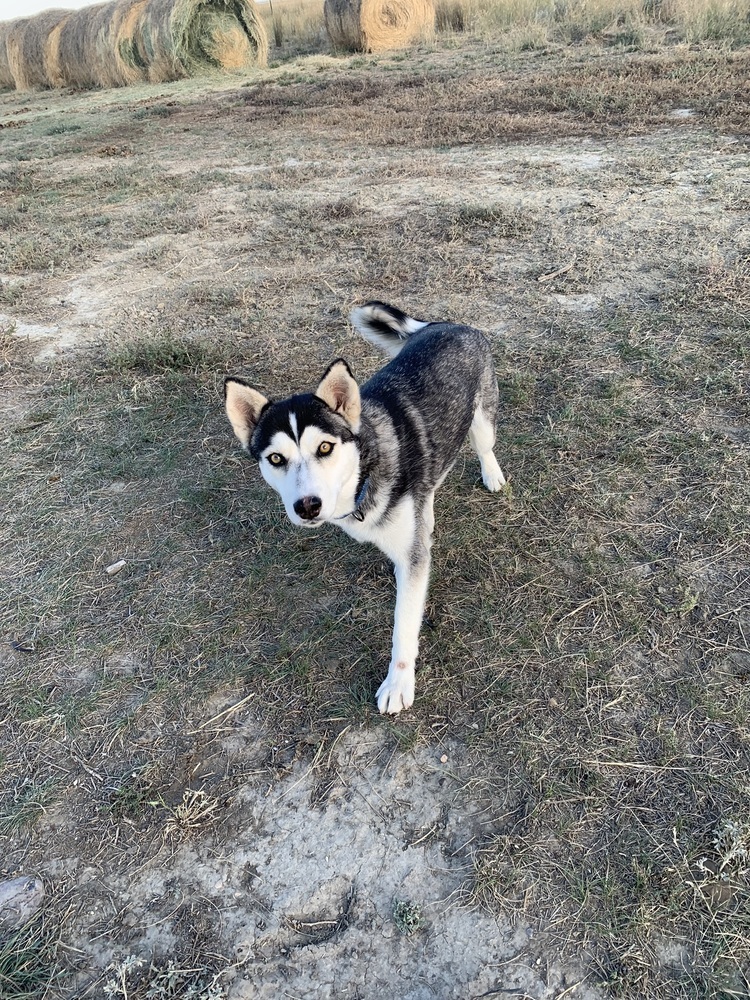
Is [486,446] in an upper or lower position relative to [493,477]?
upper

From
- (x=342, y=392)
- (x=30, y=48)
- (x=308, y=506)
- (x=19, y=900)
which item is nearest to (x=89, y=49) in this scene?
(x=30, y=48)

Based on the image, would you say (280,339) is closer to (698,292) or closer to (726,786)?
(698,292)

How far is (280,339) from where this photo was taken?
580 cm

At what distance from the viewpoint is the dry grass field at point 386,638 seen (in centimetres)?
220

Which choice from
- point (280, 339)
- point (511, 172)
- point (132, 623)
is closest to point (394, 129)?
point (511, 172)

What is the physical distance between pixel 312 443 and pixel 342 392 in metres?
0.29

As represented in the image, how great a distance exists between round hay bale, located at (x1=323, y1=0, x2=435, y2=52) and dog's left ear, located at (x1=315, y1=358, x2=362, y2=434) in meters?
22.1

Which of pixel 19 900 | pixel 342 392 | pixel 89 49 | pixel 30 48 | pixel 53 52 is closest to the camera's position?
pixel 19 900

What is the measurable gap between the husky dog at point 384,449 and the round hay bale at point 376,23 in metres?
21.3

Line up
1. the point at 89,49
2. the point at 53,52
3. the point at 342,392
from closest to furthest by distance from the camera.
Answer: the point at 342,392 → the point at 89,49 → the point at 53,52

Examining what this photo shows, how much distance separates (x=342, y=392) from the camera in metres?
2.88

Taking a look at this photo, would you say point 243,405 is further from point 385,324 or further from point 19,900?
point 19,900

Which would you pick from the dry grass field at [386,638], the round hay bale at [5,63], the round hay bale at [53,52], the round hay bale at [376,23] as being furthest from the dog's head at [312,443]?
the round hay bale at [5,63]

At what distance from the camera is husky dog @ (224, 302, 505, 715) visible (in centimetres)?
277
